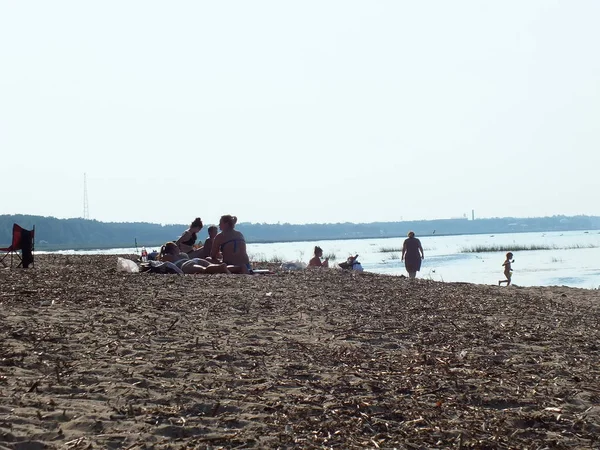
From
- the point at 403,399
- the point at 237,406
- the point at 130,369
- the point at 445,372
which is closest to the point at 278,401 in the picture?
the point at 237,406

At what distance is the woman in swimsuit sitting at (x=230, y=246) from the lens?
40.9 ft

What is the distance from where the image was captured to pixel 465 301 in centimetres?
923

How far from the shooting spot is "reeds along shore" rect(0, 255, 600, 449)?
143 inches

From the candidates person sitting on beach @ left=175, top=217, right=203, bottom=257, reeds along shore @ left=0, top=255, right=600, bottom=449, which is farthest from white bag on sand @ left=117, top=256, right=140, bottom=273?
reeds along shore @ left=0, top=255, right=600, bottom=449

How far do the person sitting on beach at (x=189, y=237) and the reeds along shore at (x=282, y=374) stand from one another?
6905 millimetres

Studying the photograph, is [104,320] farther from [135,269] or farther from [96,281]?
[135,269]

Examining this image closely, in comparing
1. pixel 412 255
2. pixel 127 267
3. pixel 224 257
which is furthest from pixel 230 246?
pixel 412 255

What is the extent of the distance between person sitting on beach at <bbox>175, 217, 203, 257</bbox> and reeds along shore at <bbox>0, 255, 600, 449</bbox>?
690 cm

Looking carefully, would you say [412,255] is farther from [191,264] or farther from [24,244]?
[24,244]

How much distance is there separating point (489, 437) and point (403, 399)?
64cm

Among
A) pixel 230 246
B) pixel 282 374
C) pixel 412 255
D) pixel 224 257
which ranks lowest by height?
pixel 282 374

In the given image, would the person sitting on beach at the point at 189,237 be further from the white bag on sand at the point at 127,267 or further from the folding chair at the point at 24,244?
the folding chair at the point at 24,244

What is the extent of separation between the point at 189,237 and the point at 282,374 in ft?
37.1

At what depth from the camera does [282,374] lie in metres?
4.68
